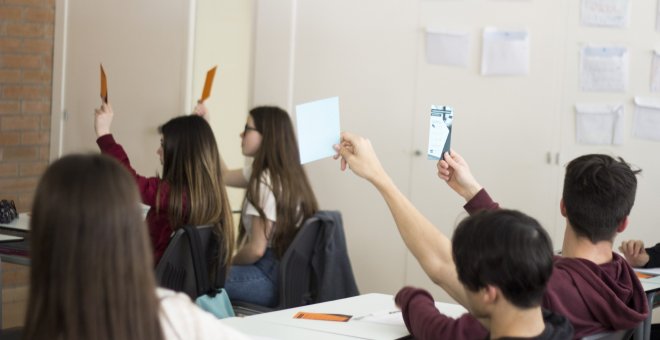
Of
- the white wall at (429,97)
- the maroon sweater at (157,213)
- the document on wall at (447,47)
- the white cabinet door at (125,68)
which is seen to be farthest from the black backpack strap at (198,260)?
the white cabinet door at (125,68)

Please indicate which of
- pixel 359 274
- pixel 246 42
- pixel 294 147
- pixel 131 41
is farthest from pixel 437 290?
pixel 131 41

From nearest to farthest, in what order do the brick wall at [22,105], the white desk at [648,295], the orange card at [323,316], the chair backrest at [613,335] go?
the chair backrest at [613,335], the orange card at [323,316], the white desk at [648,295], the brick wall at [22,105]

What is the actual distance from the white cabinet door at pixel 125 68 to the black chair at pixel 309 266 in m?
1.89

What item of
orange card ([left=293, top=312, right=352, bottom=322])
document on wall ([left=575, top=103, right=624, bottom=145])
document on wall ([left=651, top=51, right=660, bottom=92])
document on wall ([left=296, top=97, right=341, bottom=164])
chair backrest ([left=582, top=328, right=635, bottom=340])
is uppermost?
document on wall ([left=651, top=51, right=660, bottom=92])

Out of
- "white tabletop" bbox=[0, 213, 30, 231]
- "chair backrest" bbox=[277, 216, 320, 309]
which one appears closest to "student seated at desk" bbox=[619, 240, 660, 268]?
"chair backrest" bbox=[277, 216, 320, 309]

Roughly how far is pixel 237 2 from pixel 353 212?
1.34m

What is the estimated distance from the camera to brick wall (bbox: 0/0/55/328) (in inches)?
212

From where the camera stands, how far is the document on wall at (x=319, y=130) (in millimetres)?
2434

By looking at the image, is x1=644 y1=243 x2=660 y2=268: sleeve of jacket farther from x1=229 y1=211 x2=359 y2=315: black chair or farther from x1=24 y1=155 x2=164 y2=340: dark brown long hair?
x1=24 y1=155 x2=164 y2=340: dark brown long hair

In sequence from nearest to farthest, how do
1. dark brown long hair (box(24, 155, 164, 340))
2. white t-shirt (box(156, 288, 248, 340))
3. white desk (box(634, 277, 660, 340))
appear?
dark brown long hair (box(24, 155, 164, 340)), white t-shirt (box(156, 288, 248, 340)), white desk (box(634, 277, 660, 340))

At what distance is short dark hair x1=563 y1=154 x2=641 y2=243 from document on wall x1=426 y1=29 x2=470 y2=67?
97.5 inches

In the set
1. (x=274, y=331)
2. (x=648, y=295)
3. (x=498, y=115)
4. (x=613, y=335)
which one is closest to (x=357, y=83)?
(x=498, y=115)

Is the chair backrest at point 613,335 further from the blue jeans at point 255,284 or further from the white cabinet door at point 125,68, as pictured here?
the white cabinet door at point 125,68

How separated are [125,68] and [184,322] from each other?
431 centimetres
